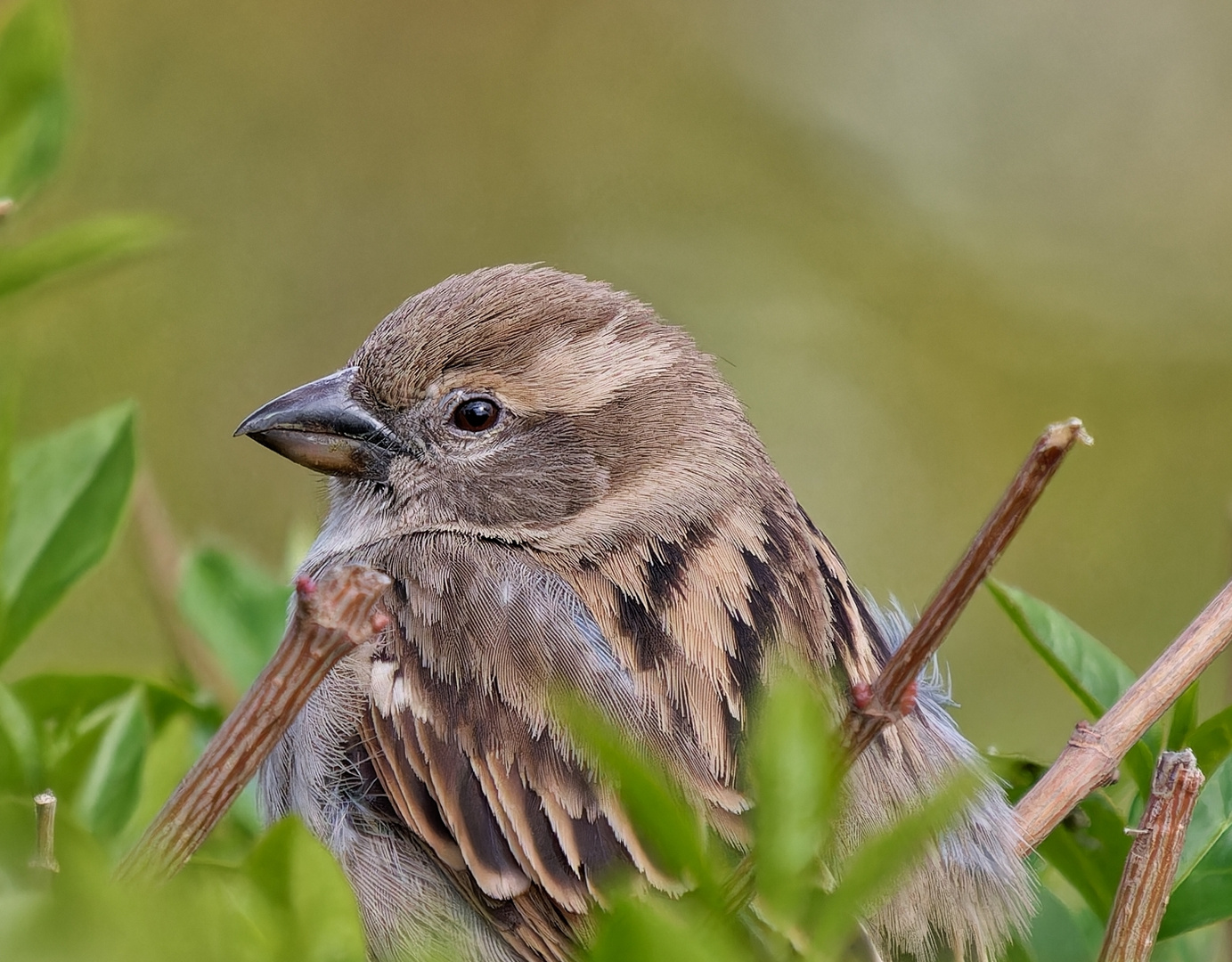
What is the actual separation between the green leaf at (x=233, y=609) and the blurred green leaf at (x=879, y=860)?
76.6 inches

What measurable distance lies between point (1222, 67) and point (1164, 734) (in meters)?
A: 8.02

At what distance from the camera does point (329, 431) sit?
3516 mm

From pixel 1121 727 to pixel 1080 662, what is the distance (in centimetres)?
25

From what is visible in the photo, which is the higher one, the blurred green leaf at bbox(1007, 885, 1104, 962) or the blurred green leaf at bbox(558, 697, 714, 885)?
the blurred green leaf at bbox(558, 697, 714, 885)

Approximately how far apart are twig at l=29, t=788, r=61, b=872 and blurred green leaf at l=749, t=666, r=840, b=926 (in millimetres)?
657

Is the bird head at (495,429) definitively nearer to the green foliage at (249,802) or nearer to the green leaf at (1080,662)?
the green foliage at (249,802)

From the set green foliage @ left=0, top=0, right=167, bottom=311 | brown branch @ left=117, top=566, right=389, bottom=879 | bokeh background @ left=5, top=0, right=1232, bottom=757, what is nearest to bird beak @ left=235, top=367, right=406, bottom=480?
green foliage @ left=0, top=0, right=167, bottom=311

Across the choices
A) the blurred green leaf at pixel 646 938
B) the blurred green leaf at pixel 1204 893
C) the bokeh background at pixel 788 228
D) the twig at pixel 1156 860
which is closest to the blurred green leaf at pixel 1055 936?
the blurred green leaf at pixel 1204 893

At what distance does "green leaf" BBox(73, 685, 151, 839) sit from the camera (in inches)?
95.7

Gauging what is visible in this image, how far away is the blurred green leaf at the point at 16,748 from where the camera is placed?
2.12 metres

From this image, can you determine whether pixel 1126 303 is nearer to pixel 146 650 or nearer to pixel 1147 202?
pixel 1147 202

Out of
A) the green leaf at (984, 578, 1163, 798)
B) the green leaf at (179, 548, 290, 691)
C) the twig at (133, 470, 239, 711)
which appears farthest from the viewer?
the twig at (133, 470, 239, 711)

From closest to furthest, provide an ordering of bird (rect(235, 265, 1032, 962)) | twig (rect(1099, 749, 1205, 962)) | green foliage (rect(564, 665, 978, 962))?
green foliage (rect(564, 665, 978, 962)), twig (rect(1099, 749, 1205, 962)), bird (rect(235, 265, 1032, 962))

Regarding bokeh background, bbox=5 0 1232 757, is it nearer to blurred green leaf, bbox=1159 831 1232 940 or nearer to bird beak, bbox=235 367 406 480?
bird beak, bbox=235 367 406 480
